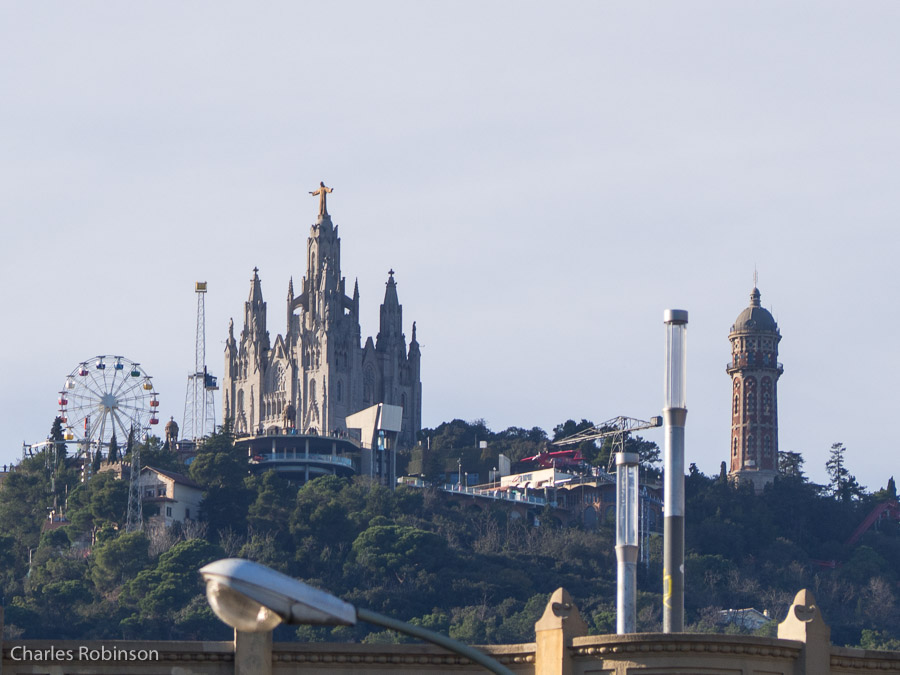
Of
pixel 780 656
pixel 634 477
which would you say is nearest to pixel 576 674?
pixel 780 656

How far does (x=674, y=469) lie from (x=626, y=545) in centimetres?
408

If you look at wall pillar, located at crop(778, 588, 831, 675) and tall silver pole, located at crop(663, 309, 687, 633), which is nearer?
wall pillar, located at crop(778, 588, 831, 675)

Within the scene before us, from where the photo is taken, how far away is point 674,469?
4997cm

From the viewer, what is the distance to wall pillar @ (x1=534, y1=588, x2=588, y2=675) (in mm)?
39812

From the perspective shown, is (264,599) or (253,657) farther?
(253,657)

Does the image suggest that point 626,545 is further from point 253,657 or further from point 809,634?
point 253,657

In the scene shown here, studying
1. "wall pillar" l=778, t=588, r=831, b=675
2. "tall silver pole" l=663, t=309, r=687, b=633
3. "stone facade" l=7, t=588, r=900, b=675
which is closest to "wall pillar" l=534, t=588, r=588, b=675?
"stone facade" l=7, t=588, r=900, b=675

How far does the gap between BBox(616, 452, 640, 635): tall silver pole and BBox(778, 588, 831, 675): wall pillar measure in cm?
944

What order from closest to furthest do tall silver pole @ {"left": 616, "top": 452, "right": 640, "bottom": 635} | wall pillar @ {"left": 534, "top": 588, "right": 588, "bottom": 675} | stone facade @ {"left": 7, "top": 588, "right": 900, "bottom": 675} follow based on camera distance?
stone facade @ {"left": 7, "top": 588, "right": 900, "bottom": 675} < wall pillar @ {"left": 534, "top": 588, "right": 588, "bottom": 675} < tall silver pole @ {"left": 616, "top": 452, "right": 640, "bottom": 635}

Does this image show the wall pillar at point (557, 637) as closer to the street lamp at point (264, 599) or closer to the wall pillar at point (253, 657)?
the wall pillar at point (253, 657)

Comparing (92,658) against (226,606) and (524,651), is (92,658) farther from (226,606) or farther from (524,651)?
(226,606)

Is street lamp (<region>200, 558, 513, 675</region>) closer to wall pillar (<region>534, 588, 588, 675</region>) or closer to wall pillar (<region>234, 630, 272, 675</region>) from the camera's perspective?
wall pillar (<region>234, 630, 272, 675</region>)

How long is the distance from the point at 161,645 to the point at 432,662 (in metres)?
5.12

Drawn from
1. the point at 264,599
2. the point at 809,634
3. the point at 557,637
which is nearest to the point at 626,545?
the point at 809,634
